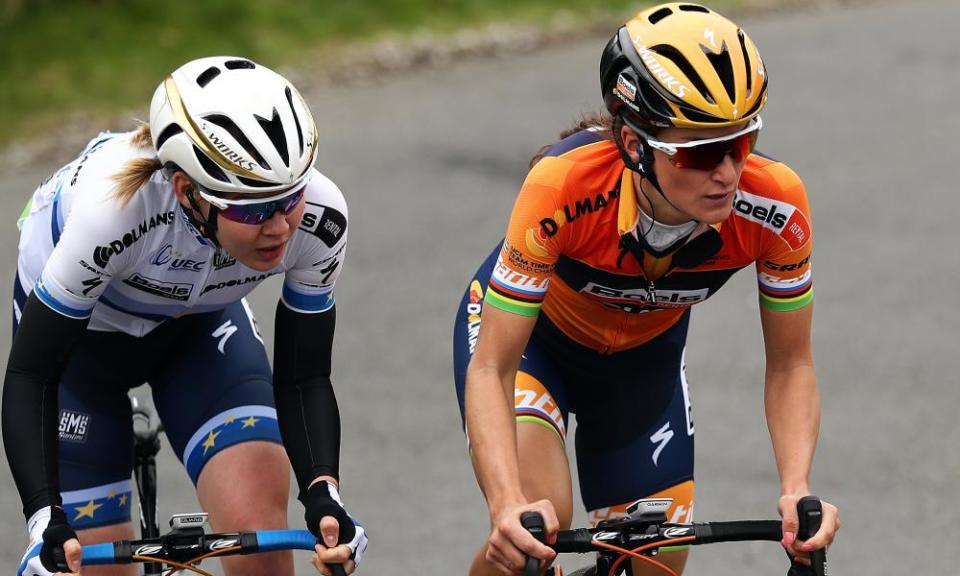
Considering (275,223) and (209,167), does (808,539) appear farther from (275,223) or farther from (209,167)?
(209,167)

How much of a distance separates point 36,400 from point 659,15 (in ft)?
6.24

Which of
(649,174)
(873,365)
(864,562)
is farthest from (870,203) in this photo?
(649,174)

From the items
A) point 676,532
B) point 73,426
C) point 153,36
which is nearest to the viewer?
point 676,532

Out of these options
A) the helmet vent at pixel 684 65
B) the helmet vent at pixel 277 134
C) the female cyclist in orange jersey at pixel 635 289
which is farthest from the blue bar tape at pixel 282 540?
the helmet vent at pixel 684 65

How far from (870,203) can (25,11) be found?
6767 mm

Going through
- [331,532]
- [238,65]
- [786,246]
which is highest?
[238,65]

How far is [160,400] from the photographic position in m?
4.64

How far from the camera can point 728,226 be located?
13.5ft

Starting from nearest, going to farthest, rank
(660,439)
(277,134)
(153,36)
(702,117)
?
(702,117)
(277,134)
(660,439)
(153,36)

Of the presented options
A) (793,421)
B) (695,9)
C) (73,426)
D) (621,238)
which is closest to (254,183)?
(621,238)

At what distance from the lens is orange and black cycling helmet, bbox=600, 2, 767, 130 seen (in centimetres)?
365

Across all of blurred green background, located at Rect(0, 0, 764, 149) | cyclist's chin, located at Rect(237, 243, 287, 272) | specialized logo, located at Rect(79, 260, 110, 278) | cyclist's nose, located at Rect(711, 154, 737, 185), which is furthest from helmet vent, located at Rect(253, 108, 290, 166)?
blurred green background, located at Rect(0, 0, 764, 149)

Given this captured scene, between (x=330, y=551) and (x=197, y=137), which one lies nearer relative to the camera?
(x=330, y=551)

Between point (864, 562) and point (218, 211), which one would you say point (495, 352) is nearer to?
point (218, 211)
